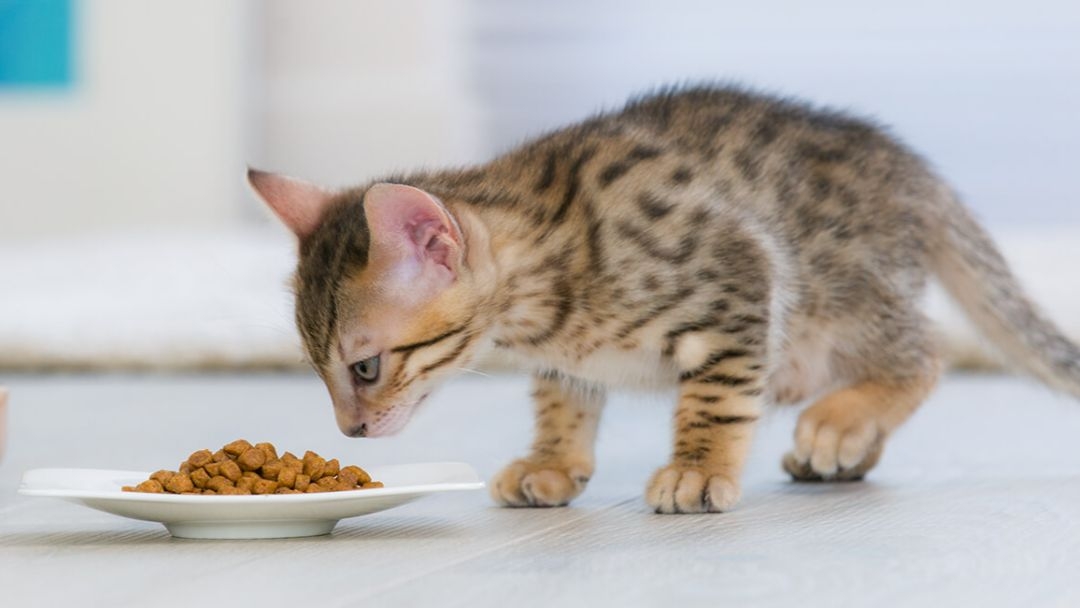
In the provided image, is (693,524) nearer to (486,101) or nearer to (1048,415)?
Result: (1048,415)

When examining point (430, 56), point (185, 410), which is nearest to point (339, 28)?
point (430, 56)

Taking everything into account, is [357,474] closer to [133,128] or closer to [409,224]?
[409,224]

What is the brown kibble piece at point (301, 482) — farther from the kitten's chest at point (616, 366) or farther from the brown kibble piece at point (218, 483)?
the kitten's chest at point (616, 366)

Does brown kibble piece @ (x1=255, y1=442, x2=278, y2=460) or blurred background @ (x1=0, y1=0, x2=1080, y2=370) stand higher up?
brown kibble piece @ (x1=255, y1=442, x2=278, y2=460)

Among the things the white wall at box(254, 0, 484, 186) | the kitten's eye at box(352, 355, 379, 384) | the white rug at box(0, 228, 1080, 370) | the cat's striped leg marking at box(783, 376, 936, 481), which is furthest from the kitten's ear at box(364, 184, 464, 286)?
the white wall at box(254, 0, 484, 186)

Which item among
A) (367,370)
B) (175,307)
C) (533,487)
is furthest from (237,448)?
(175,307)

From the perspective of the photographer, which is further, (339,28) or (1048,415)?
(339,28)

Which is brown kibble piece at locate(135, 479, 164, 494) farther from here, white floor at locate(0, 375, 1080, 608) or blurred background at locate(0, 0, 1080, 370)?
blurred background at locate(0, 0, 1080, 370)

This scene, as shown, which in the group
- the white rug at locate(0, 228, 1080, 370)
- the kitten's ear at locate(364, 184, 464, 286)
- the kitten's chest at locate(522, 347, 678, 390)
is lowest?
the white rug at locate(0, 228, 1080, 370)
